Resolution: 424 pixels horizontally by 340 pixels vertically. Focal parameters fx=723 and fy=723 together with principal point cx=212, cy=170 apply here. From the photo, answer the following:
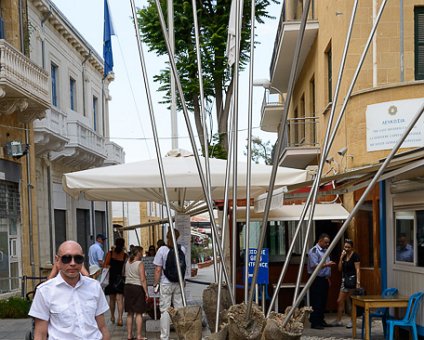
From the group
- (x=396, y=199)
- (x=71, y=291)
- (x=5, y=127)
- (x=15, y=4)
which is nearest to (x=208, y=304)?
(x=71, y=291)

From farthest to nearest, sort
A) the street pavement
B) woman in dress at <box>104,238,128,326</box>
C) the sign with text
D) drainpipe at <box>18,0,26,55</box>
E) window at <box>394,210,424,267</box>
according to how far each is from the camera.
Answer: drainpipe at <box>18,0,26,55</box>, the sign with text, woman in dress at <box>104,238,128,326</box>, the street pavement, window at <box>394,210,424,267</box>

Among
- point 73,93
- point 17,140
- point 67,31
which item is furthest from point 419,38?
point 73,93

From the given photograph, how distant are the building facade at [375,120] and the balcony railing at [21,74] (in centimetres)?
696

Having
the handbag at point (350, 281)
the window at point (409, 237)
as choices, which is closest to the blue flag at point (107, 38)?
the handbag at point (350, 281)

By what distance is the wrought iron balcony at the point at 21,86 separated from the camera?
17.8 m

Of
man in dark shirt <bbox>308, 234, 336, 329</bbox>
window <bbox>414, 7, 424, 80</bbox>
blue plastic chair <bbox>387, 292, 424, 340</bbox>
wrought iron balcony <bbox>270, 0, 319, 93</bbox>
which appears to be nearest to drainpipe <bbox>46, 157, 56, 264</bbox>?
wrought iron balcony <bbox>270, 0, 319, 93</bbox>

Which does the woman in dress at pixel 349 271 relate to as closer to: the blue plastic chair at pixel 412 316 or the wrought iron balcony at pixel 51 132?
the blue plastic chair at pixel 412 316

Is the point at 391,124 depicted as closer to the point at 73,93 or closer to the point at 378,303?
the point at 378,303

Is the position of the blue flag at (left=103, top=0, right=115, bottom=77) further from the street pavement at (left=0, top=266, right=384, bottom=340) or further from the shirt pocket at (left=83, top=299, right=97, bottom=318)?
the shirt pocket at (left=83, top=299, right=97, bottom=318)

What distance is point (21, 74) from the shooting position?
18.8m

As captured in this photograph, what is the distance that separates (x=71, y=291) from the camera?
4.78 metres

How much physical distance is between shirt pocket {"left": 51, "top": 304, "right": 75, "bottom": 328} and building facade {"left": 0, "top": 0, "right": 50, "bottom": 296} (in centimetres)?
1377

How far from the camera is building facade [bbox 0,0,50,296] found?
61.0 feet

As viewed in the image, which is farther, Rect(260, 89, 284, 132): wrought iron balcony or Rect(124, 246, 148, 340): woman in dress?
Rect(260, 89, 284, 132): wrought iron balcony
